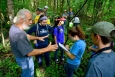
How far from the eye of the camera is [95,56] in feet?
6.23

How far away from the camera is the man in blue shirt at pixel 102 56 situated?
180 cm

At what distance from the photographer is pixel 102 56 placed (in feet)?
6.12

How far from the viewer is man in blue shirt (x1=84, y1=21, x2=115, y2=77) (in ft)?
5.91

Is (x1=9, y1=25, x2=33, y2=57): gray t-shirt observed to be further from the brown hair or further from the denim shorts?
the brown hair

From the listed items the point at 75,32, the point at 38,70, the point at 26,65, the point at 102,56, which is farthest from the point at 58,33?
the point at 102,56

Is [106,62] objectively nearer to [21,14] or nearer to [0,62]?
[21,14]

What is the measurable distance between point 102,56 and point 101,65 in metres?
0.13

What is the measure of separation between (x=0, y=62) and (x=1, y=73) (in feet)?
2.49

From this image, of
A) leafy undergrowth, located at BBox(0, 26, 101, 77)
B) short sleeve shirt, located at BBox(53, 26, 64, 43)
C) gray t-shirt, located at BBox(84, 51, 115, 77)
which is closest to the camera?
gray t-shirt, located at BBox(84, 51, 115, 77)

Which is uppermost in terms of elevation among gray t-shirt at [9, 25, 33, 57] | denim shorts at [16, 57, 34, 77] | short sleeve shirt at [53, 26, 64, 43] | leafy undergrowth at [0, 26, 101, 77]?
gray t-shirt at [9, 25, 33, 57]

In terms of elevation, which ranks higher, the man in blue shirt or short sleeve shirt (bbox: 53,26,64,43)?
the man in blue shirt

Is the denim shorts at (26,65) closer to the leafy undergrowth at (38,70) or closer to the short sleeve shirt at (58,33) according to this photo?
the leafy undergrowth at (38,70)

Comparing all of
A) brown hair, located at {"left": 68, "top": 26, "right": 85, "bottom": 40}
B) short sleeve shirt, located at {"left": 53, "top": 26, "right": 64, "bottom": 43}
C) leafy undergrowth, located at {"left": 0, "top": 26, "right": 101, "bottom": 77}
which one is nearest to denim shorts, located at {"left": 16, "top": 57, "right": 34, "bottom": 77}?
A: leafy undergrowth, located at {"left": 0, "top": 26, "right": 101, "bottom": 77}

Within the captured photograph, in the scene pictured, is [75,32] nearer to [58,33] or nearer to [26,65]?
[26,65]
